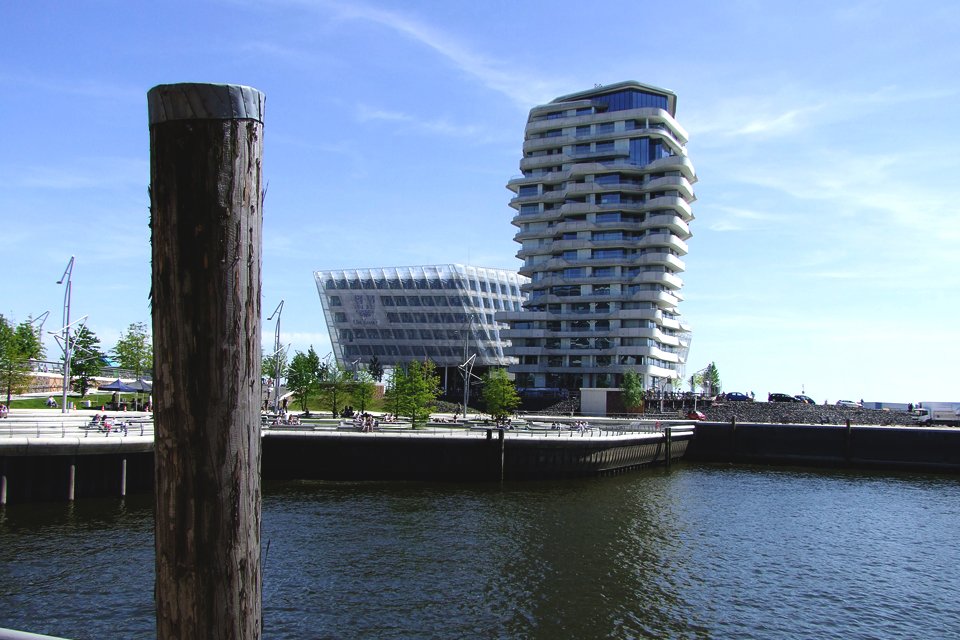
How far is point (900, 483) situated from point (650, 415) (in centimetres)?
3954

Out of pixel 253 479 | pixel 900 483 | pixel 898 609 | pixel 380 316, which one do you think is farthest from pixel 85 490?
pixel 380 316

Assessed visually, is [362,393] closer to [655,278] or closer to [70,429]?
[70,429]

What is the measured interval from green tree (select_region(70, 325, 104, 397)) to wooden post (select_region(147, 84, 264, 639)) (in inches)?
3697

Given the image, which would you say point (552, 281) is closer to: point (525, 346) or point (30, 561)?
point (525, 346)

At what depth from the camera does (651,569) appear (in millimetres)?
29594

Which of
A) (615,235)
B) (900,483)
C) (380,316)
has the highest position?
(615,235)

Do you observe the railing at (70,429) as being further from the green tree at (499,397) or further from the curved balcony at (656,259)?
the curved balcony at (656,259)

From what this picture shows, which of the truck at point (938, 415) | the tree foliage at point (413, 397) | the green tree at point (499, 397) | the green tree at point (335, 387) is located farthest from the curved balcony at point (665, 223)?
the tree foliage at point (413, 397)

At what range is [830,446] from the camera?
78.2 m

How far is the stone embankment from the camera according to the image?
96438 mm

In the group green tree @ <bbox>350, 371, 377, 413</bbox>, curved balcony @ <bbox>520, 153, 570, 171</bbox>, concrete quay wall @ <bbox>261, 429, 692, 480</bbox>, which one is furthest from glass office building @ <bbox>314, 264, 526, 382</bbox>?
concrete quay wall @ <bbox>261, 429, 692, 480</bbox>

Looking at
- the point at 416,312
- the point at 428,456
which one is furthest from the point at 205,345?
the point at 416,312

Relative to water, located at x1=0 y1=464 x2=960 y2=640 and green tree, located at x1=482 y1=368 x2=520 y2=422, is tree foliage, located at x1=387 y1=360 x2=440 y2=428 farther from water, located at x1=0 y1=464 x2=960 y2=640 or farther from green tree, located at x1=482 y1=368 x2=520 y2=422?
water, located at x1=0 y1=464 x2=960 y2=640

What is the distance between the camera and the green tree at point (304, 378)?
90.8 m
